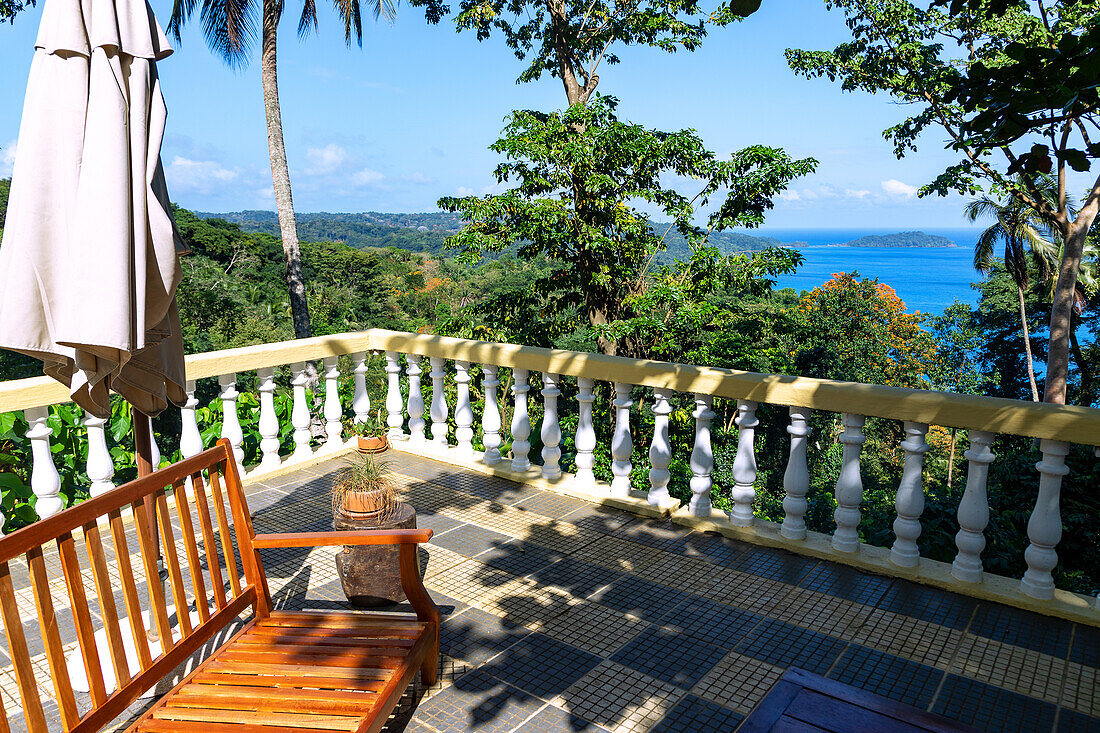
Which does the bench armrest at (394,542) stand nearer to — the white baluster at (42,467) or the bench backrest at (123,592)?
the bench backrest at (123,592)

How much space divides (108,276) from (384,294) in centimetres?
4966

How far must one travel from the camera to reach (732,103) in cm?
3175

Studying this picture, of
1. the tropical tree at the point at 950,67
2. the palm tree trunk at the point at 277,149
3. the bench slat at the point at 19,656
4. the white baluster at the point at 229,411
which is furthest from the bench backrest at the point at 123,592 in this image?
the tropical tree at the point at 950,67

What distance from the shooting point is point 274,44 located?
1593 cm

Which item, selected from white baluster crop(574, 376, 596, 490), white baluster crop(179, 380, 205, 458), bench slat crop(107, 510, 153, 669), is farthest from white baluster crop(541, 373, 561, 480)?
bench slat crop(107, 510, 153, 669)

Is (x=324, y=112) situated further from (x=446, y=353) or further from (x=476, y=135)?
(x=446, y=353)

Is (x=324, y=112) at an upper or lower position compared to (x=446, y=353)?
upper

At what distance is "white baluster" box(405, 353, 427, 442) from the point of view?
556 cm

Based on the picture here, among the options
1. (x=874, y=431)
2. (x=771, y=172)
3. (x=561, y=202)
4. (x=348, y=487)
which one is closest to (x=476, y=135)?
(x=561, y=202)

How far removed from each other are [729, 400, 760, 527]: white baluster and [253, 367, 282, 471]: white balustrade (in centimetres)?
297

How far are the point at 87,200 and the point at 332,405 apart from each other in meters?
3.36

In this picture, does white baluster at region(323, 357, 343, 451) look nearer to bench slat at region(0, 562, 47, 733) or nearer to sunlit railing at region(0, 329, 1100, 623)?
sunlit railing at region(0, 329, 1100, 623)

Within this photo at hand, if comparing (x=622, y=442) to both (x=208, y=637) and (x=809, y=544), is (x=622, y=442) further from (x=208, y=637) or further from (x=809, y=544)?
(x=208, y=637)

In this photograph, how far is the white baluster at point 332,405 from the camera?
5.51 metres
